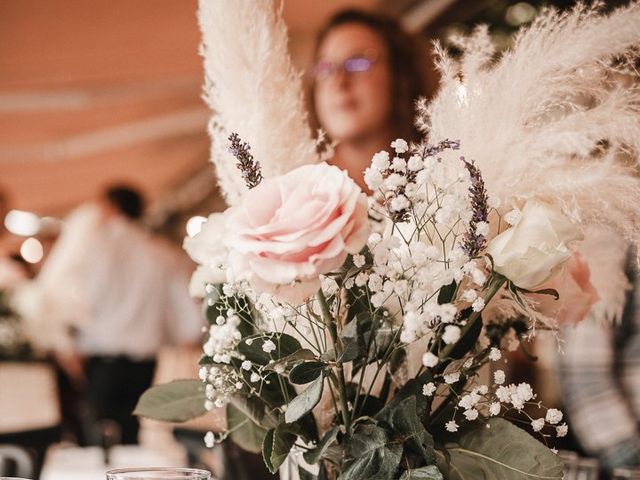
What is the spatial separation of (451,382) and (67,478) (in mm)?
1198

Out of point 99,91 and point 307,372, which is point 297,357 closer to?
point 307,372

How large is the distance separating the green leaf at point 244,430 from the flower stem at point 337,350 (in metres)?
0.18

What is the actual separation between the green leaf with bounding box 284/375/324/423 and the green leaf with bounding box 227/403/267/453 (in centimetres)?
20

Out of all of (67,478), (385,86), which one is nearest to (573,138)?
(385,86)

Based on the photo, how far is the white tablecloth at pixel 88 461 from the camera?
1.82 meters

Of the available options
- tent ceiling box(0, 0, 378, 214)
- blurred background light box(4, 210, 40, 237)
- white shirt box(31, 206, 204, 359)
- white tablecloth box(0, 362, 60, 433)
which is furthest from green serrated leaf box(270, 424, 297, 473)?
blurred background light box(4, 210, 40, 237)

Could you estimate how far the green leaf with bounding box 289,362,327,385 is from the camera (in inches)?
30.4

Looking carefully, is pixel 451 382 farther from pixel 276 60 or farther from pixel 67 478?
pixel 67 478

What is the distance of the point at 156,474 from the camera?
83 cm

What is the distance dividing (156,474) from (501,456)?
30 centimetres

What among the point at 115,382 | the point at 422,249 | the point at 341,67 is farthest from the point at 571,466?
the point at 115,382

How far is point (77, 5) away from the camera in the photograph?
5.57m

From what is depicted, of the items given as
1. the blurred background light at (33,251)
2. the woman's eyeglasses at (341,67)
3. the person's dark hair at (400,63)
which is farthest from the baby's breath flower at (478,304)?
the blurred background light at (33,251)

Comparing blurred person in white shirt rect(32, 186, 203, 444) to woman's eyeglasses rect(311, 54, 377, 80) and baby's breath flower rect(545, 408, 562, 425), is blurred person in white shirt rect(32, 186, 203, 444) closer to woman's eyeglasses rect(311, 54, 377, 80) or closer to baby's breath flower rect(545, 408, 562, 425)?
woman's eyeglasses rect(311, 54, 377, 80)
